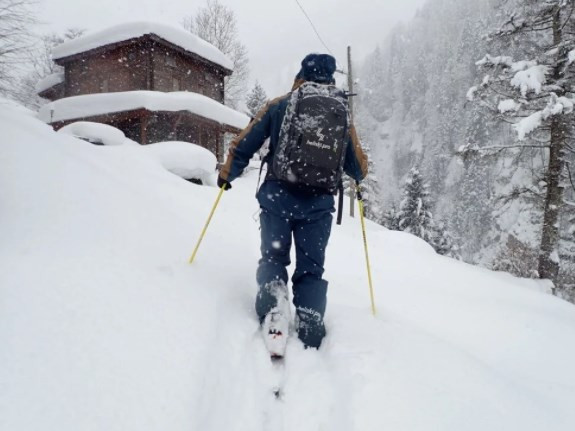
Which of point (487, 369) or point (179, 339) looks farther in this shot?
point (487, 369)

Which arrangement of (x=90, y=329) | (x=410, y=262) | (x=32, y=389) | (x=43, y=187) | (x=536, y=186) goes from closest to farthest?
1. (x=32, y=389)
2. (x=90, y=329)
3. (x=43, y=187)
4. (x=410, y=262)
5. (x=536, y=186)

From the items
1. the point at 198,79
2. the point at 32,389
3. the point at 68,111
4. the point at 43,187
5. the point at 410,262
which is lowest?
the point at 410,262

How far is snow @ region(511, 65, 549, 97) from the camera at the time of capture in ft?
30.9

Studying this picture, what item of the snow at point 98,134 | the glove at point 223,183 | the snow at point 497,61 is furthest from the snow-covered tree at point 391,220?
the glove at point 223,183

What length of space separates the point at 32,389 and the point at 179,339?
82cm

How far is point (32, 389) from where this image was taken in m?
1.46

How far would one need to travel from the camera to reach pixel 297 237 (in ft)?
9.84

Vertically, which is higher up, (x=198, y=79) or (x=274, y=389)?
(x=198, y=79)

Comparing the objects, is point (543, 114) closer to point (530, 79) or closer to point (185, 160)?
point (530, 79)

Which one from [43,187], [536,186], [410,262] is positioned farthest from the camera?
[536,186]

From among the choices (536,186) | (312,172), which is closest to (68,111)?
(312,172)

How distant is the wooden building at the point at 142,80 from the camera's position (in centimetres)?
1755

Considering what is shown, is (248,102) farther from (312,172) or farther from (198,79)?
(312,172)

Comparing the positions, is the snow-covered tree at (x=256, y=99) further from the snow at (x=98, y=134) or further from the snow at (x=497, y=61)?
the snow at (x=497, y=61)
